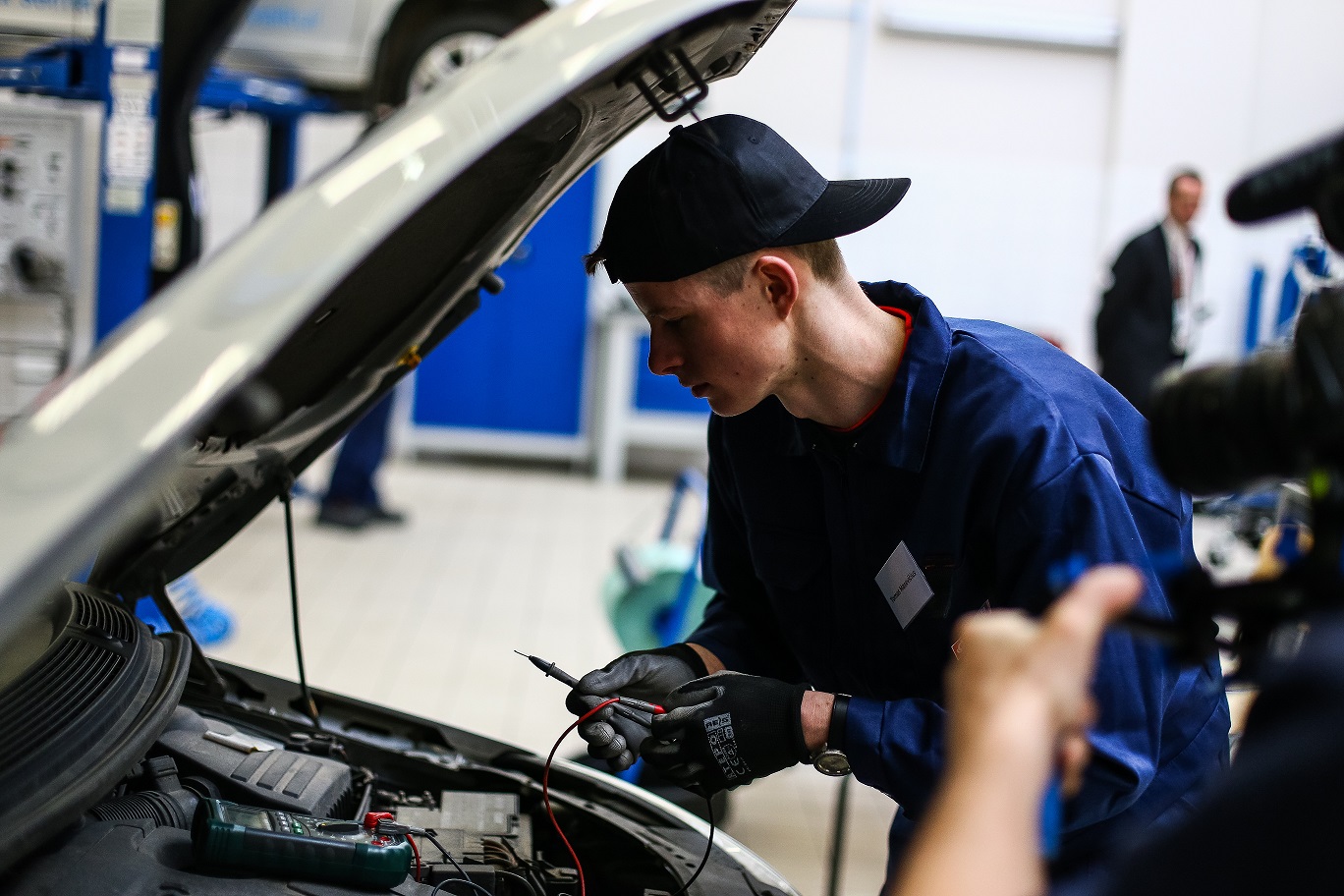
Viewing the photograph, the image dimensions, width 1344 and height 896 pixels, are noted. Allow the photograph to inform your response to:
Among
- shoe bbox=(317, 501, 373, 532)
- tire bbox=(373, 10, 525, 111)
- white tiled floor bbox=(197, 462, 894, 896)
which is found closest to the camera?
white tiled floor bbox=(197, 462, 894, 896)

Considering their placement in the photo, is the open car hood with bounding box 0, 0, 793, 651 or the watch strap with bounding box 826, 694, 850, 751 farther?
the watch strap with bounding box 826, 694, 850, 751

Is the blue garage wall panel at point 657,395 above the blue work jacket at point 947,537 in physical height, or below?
below

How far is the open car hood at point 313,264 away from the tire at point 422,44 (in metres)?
3.84

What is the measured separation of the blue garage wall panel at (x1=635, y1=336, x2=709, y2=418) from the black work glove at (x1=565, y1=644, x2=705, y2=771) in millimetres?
6679

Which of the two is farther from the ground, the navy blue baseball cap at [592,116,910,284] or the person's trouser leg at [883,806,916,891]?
the navy blue baseball cap at [592,116,910,284]

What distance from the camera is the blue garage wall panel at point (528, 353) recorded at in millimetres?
8133

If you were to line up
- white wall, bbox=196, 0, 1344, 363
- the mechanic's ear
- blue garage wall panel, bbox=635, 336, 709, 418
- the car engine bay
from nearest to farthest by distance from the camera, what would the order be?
1. the car engine bay
2. the mechanic's ear
3. blue garage wall panel, bbox=635, 336, 709, 418
4. white wall, bbox=196, 0, 1344, 363

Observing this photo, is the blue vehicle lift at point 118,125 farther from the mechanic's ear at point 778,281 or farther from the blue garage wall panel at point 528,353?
the blue garage wall panel at point 528,353

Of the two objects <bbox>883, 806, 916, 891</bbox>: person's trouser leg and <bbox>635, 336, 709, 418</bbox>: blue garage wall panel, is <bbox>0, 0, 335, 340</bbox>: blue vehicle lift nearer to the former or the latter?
<bbox>883, 806, 916, 891</bbox>: person's trouser leg

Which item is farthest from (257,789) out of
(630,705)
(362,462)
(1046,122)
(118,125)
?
(1046,122)

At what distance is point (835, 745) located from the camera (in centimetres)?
140

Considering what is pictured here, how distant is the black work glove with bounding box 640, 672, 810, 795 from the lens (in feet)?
4.56

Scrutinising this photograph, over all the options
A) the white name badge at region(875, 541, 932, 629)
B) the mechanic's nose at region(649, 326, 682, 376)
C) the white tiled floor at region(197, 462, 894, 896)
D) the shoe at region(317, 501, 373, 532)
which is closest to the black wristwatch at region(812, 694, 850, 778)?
the white name badge at region(875, 541, 932, 629)

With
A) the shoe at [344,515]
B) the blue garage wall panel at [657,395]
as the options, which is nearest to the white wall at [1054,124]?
the blue garage wall panel at [657,395]
